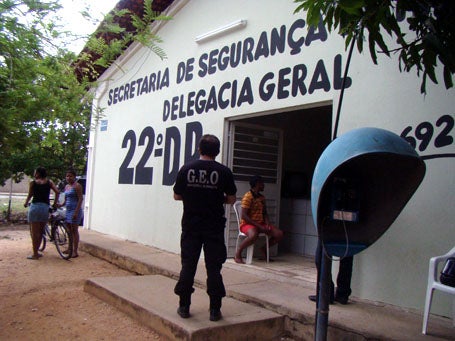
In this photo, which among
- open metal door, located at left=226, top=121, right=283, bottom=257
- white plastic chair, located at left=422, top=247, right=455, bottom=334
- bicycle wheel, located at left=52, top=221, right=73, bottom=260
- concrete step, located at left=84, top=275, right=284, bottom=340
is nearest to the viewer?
white plastic chair, located at left=422, top=247, right=455, bottom=334

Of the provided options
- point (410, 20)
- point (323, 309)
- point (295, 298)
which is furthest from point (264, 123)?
point (323, 309)

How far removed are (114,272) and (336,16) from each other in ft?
18.6

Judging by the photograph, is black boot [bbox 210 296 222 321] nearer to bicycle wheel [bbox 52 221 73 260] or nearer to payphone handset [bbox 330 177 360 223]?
payphone handset [bbox 330 177 360 223]

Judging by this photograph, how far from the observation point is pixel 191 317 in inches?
159

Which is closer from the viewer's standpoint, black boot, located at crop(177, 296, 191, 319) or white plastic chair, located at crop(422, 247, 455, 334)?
white plastic chair, located at crop(422, 247, 455, 334)

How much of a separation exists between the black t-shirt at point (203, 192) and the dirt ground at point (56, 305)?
1.16 meters

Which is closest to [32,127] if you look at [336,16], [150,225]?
[336,16]

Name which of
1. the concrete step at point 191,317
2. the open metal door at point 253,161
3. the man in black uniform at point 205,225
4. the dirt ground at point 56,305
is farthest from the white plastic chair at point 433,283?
the open metal door at point 253,161

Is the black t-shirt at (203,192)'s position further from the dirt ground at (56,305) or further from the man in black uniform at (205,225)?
the dirt ground at (56,305)

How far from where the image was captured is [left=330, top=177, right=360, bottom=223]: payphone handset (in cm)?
312

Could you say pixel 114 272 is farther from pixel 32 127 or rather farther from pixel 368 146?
pixel 368 146

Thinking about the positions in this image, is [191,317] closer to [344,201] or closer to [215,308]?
[215,308]

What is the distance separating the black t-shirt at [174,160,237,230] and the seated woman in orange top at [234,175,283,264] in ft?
7.74

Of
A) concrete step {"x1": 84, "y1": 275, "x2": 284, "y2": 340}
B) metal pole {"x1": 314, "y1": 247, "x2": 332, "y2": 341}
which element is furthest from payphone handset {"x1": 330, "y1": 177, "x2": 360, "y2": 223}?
concrete step {"x1": 84, "y1": 275, "x2": 284, "y2": 340}
